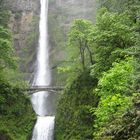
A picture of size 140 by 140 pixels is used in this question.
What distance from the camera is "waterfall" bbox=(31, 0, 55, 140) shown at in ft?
157

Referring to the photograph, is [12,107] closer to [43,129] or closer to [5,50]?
[43,129]

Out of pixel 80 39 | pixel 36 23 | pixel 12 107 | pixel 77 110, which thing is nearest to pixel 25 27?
pixel 36 23

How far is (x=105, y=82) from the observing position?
3025 centimetres

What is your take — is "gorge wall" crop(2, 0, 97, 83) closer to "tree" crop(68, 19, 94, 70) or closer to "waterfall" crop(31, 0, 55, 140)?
"waterfall" crop(31, 0, 55, 140)

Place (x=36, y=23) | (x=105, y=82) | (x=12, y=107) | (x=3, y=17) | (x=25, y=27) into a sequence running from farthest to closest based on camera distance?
1. (x=36, y=23)
2. (x=25, y=27)
3. (x=3, y=17)
4. (x=12, y=107)
5. (x=105, y=82)

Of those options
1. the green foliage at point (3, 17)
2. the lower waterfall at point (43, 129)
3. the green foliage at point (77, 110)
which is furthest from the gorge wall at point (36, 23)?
the green foliage at point (77, 110)

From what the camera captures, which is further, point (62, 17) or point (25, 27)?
point (62, 17)

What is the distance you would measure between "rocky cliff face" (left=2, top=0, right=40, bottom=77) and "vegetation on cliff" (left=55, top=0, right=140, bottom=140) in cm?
2482

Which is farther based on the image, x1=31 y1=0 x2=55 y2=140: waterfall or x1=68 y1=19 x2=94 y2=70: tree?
x1=68 y1=19 x2=94 y2=70: tree

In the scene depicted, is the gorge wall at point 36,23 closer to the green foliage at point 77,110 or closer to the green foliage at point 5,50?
the green foliage at point 5,50

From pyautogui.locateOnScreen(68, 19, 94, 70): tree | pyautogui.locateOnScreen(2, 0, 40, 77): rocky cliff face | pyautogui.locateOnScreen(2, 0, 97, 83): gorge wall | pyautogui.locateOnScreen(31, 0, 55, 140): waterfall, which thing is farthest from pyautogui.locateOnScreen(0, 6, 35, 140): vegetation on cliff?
pyautogui.locateOnScreen(2, 0, 40, 77): rocky cliff face

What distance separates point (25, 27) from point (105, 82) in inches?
2338

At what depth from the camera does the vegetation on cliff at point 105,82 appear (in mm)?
20527

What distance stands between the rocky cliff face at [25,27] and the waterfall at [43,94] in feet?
4.38
